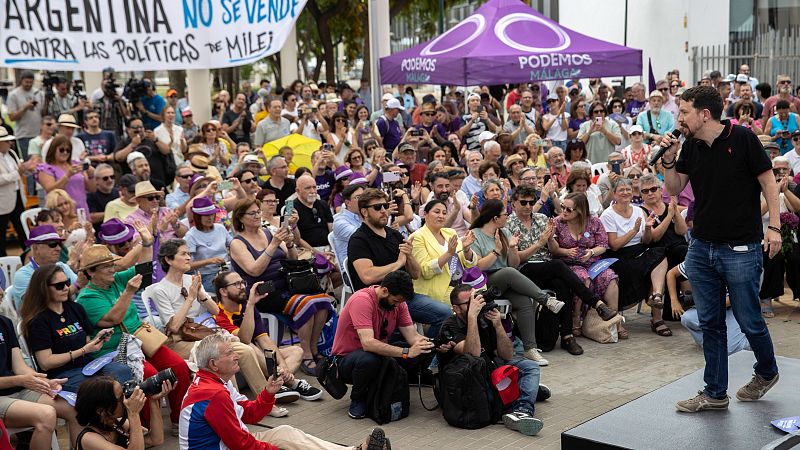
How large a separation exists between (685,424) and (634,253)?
13.4 feet

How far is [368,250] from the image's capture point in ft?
26.0

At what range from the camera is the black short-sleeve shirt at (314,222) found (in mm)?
9695

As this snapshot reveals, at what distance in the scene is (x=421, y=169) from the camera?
12070 millimetres

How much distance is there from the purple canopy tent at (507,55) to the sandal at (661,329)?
16.9 ft

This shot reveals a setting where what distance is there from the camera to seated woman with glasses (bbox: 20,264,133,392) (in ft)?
20.7

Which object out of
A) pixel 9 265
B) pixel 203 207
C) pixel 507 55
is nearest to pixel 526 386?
pixel 203 207

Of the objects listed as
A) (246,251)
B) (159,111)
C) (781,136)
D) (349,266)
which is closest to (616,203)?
(349,266)

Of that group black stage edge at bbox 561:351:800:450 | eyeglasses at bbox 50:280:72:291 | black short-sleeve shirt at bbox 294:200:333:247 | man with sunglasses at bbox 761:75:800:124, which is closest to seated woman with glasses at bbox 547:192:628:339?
black short-sleeve shirt at bbox 294:200:333:247

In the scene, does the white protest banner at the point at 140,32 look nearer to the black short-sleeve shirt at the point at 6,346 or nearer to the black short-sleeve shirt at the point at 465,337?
the black short-sleeve shirt at the point at 6,346

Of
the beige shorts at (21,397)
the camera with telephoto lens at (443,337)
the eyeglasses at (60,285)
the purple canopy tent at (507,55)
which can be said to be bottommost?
the beige shorts at (21,397)

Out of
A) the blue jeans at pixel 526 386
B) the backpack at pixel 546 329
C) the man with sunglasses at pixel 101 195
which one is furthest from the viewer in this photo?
the man with sunglasses at pixel 101 195

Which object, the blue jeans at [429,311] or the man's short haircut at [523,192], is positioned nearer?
the blue jeans at [429,311]

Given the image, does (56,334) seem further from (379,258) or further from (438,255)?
(438,255)

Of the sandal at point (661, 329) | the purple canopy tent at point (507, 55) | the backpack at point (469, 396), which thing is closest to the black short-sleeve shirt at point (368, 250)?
the backpack at point (469, 396)
